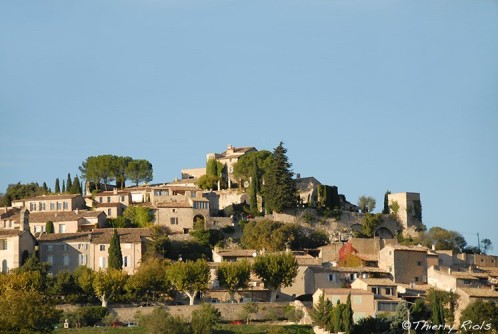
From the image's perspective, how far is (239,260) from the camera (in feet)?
272

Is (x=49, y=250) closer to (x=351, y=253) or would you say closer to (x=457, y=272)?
(x=351, y=253)

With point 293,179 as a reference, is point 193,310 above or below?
below

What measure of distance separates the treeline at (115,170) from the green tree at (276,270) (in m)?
24.3

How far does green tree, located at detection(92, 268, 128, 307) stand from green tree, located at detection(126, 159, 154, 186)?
24.0 metres

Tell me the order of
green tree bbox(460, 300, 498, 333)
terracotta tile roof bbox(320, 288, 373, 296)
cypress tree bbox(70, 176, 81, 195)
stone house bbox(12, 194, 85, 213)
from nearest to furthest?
green tree bbox(460, 300, 498, 333)
terracotta tile roof bbox(320, 288, 373, 296)
stone house bbox(12, 194, 85, 213)
cypress tree bbox(70, 176, 81, 195)

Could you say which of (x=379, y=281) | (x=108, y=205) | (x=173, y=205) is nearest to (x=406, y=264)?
(x=379, y=281)

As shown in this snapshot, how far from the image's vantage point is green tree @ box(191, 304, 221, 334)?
71812mm

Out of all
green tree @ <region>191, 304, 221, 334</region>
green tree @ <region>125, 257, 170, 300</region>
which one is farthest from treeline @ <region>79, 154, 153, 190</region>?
green tree @ <region>191, 304, 221, 334</region>

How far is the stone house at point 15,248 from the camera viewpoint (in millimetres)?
81562

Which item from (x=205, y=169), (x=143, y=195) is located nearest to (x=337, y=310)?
(x=143, y=195)

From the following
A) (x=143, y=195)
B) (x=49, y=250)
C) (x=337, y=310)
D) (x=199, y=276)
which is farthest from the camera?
(x=143, y=195)

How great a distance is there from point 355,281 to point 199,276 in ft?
31.7

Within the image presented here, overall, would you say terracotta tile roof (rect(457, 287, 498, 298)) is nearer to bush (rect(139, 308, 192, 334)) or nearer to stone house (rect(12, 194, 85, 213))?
bush (rect(139, 308, 192, 334))

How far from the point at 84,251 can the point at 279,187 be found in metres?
16.4
